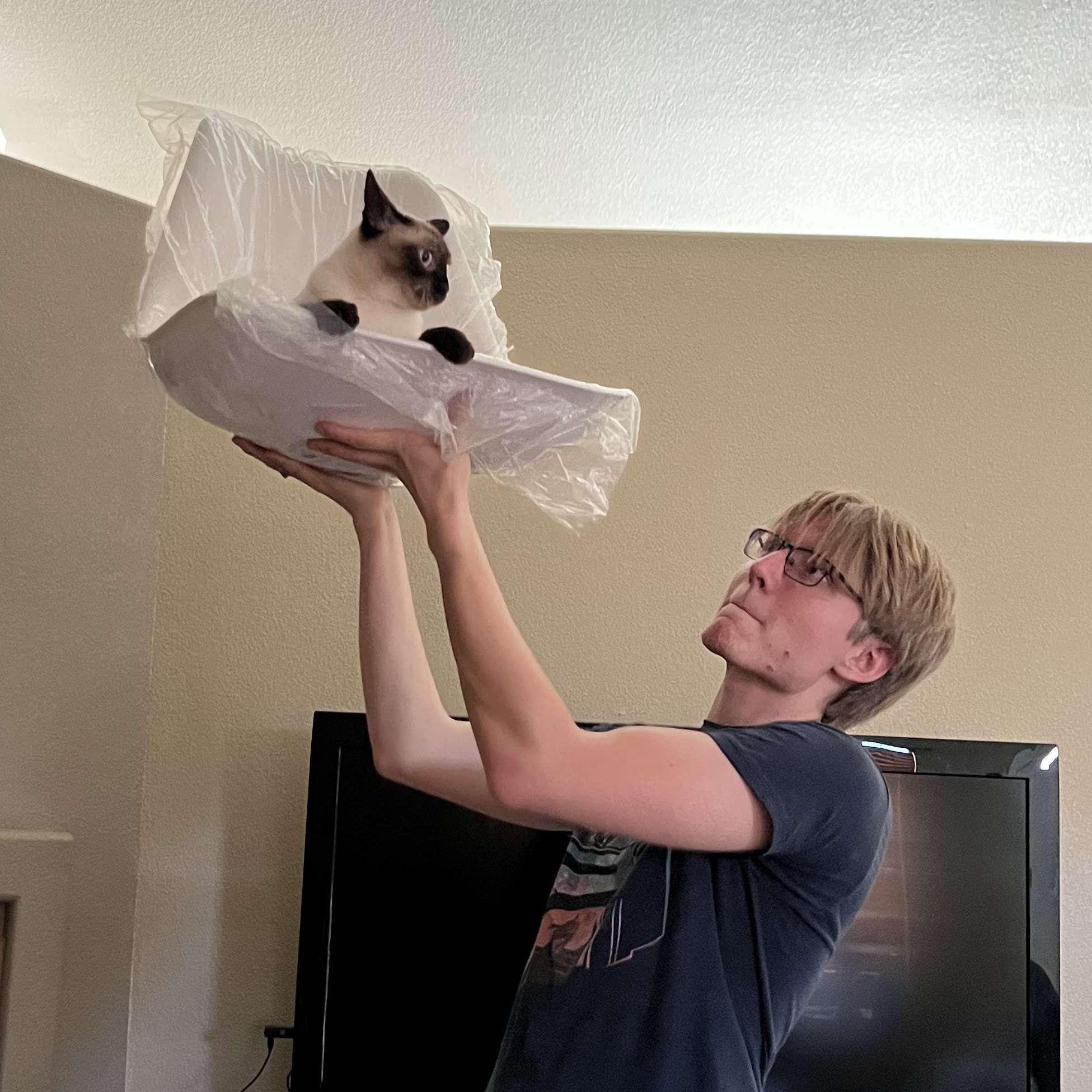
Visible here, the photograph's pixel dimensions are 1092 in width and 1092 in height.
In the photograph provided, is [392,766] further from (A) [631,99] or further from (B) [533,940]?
(A) [631,99]

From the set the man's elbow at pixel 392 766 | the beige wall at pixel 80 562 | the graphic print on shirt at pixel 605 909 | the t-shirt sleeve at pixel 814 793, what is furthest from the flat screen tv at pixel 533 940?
the t-shirt sleeve at pixel 814 793

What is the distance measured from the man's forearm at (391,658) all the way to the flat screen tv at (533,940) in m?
0.69

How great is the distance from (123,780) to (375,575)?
103 centimetres

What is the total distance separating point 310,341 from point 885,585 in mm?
543

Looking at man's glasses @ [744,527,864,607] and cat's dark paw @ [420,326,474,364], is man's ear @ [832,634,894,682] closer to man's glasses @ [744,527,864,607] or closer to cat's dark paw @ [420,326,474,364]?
man's glasses @ [744,527,864,607]

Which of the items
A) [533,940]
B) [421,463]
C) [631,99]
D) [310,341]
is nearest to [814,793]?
[421,463]

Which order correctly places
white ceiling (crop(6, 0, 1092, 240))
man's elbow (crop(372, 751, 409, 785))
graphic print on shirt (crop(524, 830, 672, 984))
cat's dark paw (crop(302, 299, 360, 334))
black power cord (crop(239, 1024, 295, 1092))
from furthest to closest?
black power cord (crop(239, 1024, 295, 1092)), white ceiling (crop(6, 0, 1092, 240)), man's elbow (crop(372, 751, 409, 785)), graphic print on shirt (crop(524, 830, 672, 984)), cat's dark paw (crop(302, 299, 360, 334))

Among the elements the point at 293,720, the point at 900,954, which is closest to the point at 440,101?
the point at 293,720

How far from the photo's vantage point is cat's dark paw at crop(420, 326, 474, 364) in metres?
0.92

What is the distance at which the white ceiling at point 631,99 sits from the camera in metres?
1.83

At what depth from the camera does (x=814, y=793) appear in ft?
3.26

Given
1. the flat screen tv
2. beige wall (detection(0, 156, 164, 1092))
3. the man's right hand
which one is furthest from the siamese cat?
beige wall (detection(0, 156, 164, 1092))

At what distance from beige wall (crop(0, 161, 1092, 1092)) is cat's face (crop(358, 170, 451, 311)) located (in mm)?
1139

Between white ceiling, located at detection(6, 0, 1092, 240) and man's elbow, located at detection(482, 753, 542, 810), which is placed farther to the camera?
white ceiling, located at detection(6, 0, 1092, 240)
